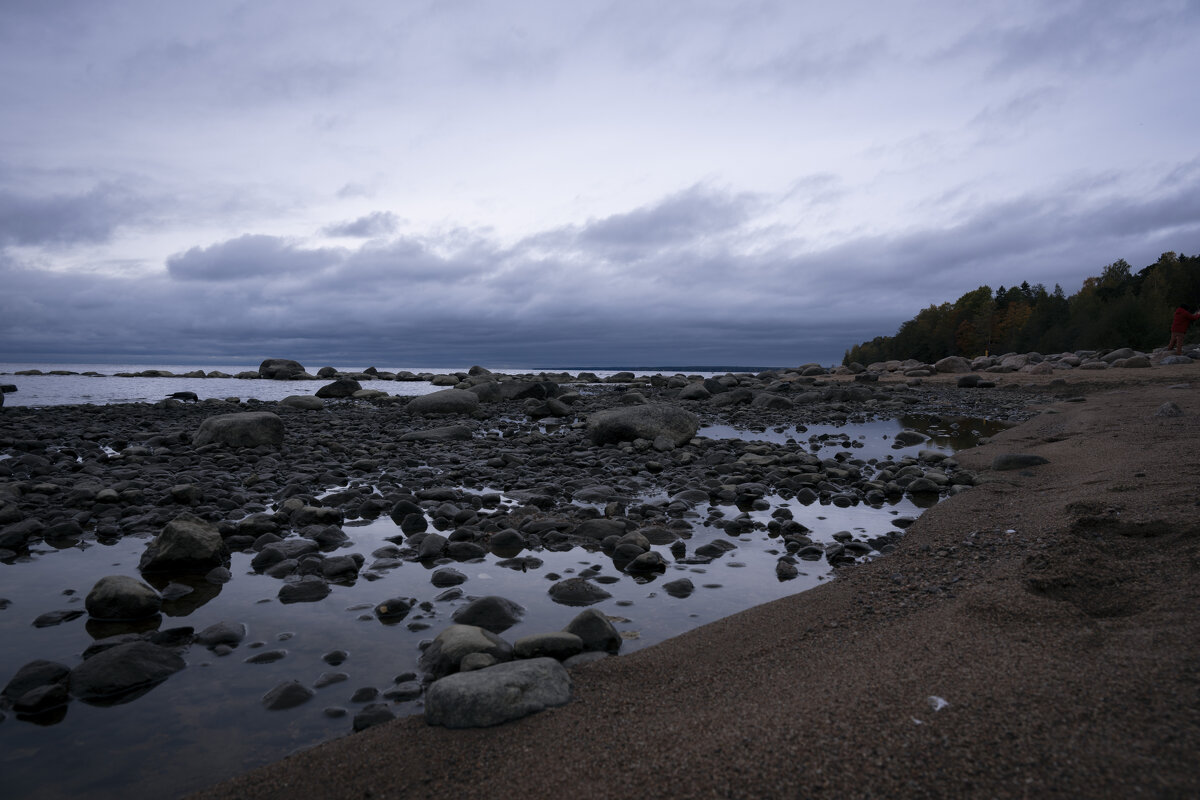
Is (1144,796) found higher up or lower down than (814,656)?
higher up

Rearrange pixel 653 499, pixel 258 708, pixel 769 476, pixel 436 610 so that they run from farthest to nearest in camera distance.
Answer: pixel 769 476, pixel 653 499, pixel 436 610, pixel 258 708

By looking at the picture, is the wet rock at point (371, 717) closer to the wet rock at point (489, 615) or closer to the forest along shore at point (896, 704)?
the forest along shore at point (896, 704)

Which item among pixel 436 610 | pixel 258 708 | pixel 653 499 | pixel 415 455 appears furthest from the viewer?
pixel 415 455

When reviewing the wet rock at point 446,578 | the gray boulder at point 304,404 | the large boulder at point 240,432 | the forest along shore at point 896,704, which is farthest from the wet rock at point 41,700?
the gray boulder at point 304,404

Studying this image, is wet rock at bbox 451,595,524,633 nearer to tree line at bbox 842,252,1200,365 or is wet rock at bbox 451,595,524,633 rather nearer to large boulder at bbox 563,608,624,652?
large boulder at bbox 563,608,624,652

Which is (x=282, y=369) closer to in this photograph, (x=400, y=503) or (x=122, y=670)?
(x=400, y=503)

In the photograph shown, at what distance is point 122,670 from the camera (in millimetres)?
3236

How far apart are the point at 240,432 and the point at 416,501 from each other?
573cm

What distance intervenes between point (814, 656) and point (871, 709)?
86 cm

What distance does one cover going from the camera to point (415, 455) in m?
10.6

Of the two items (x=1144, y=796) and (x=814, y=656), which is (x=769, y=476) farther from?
(x=1144, y=796)

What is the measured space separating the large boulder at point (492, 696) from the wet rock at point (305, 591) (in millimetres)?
2022

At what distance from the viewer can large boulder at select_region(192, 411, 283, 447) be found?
428 inches

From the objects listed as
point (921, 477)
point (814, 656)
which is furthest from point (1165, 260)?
point (814, 656)
